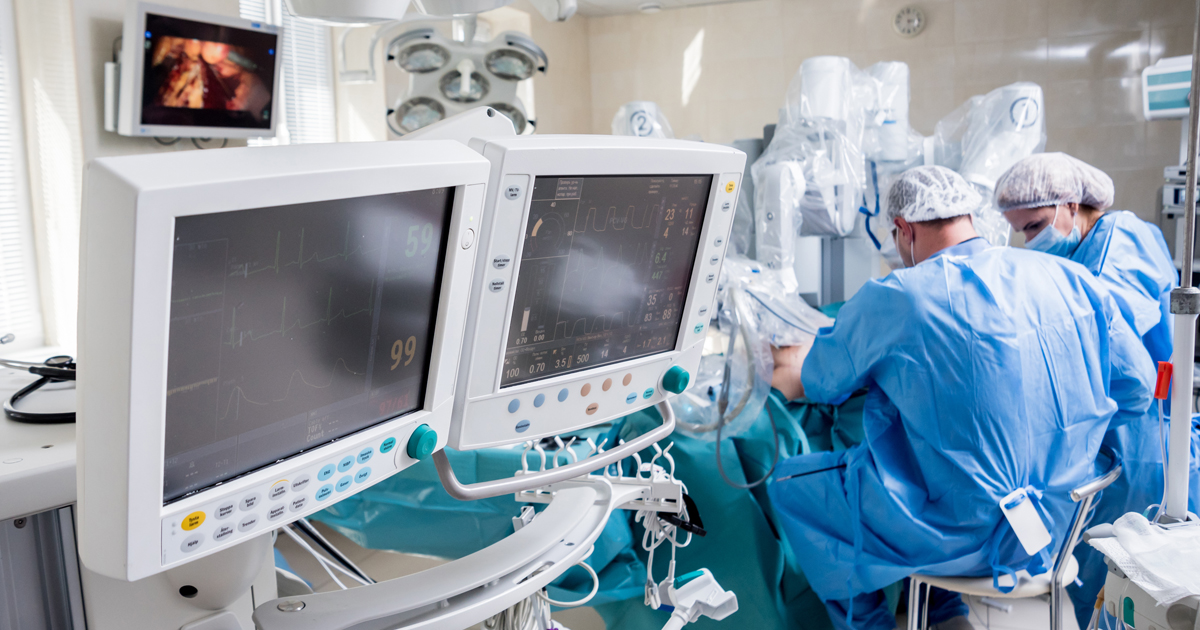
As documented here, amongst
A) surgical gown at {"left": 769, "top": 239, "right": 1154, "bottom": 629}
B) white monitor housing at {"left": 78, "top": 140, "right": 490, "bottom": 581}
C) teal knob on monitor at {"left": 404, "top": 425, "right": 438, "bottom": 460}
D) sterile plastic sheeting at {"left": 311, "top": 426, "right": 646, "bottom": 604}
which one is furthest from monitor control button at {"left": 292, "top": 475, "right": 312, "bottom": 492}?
surgical gown at {"left": 769, "top": 239, "right": 1154, "bottom": 629}

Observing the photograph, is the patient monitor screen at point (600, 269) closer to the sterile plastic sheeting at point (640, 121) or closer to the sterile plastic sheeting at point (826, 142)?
the sterile plastic sheeting at point (826, 142)

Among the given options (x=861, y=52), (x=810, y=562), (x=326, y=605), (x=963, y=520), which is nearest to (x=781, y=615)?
(x=810, y=562)

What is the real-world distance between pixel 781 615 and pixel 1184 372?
3.39 ft

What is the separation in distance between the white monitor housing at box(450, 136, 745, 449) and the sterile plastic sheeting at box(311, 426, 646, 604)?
0.66 m

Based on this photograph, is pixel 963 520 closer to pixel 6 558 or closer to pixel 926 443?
pixel 926 443

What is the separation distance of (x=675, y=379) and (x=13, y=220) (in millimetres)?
2922

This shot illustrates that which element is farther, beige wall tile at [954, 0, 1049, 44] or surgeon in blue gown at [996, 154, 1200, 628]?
beige wall tile at [954, 0, 1049, 44]

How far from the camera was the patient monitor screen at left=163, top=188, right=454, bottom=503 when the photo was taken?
0.58m

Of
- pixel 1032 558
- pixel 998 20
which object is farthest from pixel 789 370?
pixel 998 20

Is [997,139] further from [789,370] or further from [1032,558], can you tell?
[1032,558]

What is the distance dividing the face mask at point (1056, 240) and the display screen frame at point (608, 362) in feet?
4.86

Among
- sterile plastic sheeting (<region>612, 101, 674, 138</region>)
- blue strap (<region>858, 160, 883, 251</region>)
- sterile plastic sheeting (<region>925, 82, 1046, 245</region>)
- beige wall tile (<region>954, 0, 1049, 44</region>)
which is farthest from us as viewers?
beige wall tile (<region>954, 0, 1049, 44</region>)

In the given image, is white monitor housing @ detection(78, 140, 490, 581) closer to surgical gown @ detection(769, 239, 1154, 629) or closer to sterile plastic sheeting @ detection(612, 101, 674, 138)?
surgical gown @ detection(769, 239, 1154, 629)

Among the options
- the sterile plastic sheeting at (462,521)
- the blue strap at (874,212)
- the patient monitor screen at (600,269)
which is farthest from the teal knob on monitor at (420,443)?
the blue strap at (874,212)
